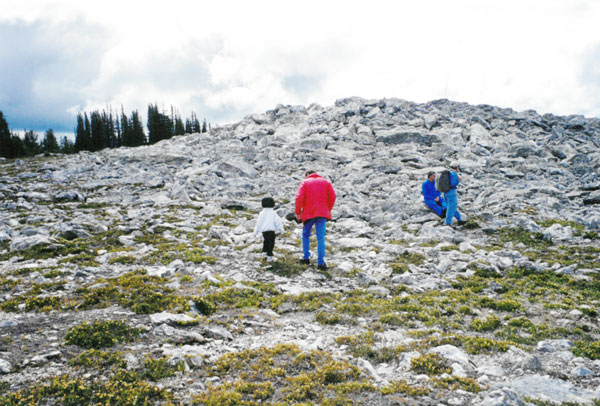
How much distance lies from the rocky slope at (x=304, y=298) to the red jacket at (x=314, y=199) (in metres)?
1.71

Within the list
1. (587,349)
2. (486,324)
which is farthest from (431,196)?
(587,349)

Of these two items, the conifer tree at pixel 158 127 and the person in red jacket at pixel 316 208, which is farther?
the conifer tree at pixel 158 127

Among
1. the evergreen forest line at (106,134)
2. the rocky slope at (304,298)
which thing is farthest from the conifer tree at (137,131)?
the rocky slope at (304,298)

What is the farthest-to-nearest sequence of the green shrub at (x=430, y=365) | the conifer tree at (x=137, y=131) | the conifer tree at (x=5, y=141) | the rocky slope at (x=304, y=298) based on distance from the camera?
the conifer tree at (x=137, y=131), the conifer tree at (x=5, y=141), the green shrub at (x=430, y=365), the rocky slope at (x=304, y=298)

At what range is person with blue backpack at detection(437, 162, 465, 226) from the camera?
14.8 metres

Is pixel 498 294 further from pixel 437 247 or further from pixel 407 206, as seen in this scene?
pixel 407 206

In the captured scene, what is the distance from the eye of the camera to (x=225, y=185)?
78.7 ft

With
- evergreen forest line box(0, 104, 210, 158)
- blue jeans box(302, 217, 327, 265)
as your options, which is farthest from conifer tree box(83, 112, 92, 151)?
blue jeans box(302, 217, 327, 265)

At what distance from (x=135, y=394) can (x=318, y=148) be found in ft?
91.0

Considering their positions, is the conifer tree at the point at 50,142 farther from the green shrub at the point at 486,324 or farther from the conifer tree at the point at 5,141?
the green shrub at the point at 486,324

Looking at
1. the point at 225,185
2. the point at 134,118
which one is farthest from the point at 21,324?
the point at 134,118

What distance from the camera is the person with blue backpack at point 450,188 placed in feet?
48.5

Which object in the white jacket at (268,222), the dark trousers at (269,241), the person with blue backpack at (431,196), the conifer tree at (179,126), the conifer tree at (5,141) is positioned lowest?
the dark trousers at (269,241)

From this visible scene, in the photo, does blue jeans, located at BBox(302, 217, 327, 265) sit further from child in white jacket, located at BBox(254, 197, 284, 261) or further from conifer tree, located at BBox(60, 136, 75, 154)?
conifer tree, located at BBox(60, 136, 75, 154)
